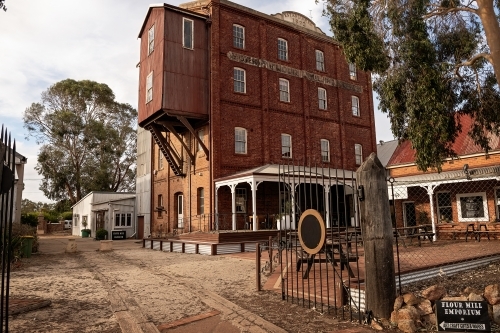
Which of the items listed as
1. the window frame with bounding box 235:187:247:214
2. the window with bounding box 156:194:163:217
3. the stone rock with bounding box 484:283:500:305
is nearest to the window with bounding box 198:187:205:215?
the window frame with bounding box 235:187:247:214

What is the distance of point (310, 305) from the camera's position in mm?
6270

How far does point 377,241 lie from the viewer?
528cm

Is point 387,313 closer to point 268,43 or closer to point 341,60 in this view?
point 268,43

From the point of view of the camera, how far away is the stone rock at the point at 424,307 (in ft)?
16.2

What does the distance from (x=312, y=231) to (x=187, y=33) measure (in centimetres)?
1757

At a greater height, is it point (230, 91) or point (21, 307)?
point (230, 91)

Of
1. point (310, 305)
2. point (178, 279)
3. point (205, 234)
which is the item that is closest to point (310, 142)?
point (205, 234)

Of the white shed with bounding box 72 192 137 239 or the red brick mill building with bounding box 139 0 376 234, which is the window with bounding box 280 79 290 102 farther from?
the white shed with bounding box 72 192 137 239

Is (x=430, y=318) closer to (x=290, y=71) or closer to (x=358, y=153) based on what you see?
(x=290, y=71)

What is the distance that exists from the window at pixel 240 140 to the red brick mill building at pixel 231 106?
0.20ft

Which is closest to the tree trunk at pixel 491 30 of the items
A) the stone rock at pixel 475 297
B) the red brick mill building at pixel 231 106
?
the stone rock at pixel 475 297

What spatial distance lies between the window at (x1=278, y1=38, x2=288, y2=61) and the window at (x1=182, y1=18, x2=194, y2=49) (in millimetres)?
5994

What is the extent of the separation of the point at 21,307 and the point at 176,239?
498 inches

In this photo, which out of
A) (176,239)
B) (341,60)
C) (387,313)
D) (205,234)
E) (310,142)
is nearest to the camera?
(387,313)
